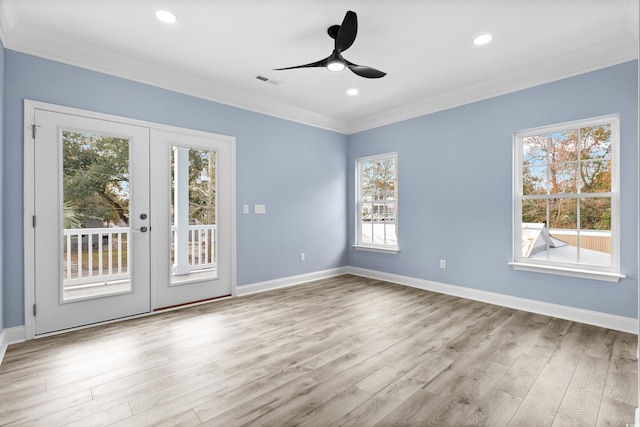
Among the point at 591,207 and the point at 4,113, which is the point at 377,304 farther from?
the point at 4,113

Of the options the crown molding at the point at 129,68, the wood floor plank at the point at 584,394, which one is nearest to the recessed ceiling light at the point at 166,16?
the crown molding at the point at 129,68

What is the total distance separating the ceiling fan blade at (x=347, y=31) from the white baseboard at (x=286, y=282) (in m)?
3.16

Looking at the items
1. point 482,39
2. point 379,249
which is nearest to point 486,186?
point 482,39

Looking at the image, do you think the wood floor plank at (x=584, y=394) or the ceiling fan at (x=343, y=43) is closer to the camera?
the wood floor plank at (x=584, y=394)

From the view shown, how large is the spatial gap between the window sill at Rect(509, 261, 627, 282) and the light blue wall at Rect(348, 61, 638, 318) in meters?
0.06

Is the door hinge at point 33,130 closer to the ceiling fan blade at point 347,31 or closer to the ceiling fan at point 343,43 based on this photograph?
the ceiling fan at point 343,43

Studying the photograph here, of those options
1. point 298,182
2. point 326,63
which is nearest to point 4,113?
point 326,63

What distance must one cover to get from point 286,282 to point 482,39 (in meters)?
3.85

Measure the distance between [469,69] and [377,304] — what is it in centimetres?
296

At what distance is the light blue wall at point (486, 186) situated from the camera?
9.81 feet

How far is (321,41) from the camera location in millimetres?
2967

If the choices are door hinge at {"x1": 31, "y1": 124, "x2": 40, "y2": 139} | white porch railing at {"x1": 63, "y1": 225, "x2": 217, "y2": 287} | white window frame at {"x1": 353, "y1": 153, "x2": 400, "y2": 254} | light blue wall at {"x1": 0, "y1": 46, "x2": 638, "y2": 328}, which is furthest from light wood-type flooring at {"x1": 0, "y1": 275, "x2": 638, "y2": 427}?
door hinge at {"x1": 31, "y1": 124, "x2": 40, "y2": 139}

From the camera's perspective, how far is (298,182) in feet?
16.3

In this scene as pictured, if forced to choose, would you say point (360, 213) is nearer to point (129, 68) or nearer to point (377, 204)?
point (377, 204)
